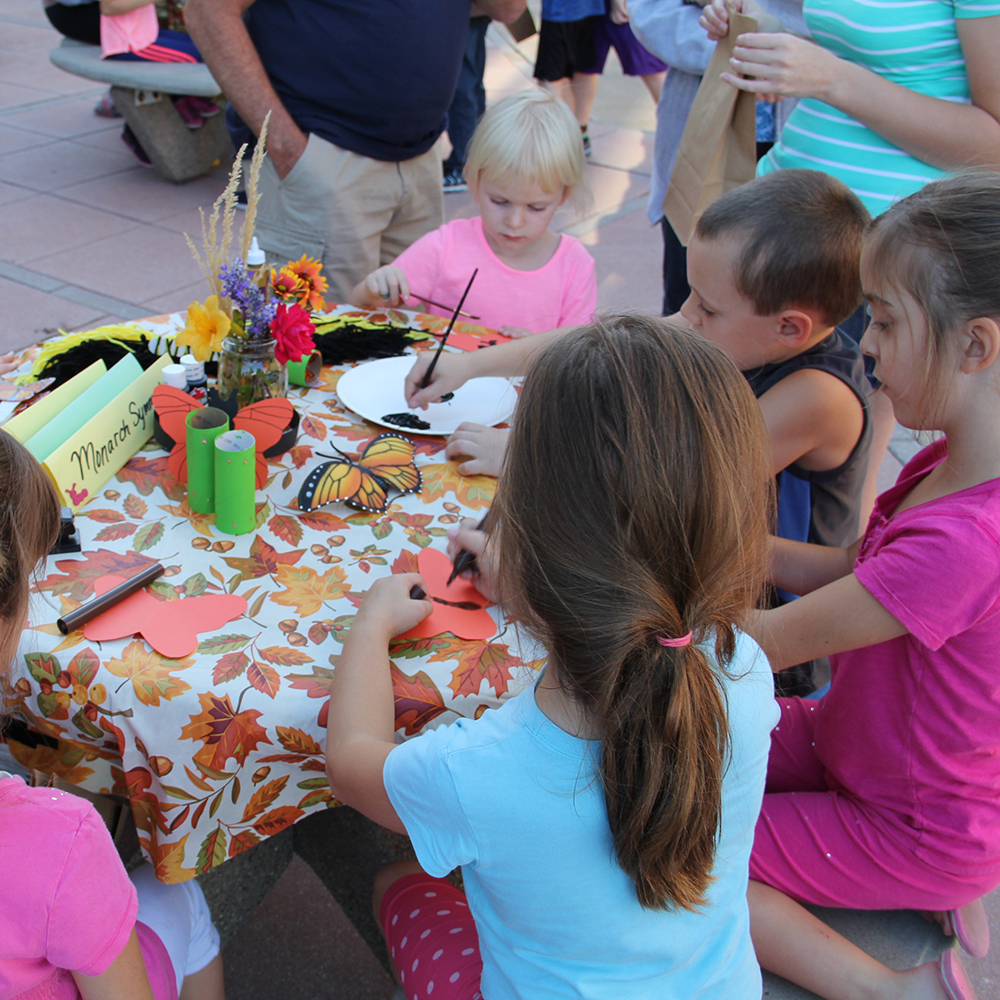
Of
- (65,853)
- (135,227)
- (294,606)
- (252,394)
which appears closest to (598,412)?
(294,606)

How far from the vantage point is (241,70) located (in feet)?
7.91

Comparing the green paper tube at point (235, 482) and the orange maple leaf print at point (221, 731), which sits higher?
the green paper tube at point (235, 482)

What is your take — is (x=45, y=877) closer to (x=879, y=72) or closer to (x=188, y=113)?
(x=879, y=72)

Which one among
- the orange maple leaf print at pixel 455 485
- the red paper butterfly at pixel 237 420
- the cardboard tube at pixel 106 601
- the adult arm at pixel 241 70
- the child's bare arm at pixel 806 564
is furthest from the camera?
the adult arm at pixel 241 70

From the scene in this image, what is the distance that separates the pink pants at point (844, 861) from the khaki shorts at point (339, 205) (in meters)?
1.98

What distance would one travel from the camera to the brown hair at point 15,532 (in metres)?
0.89

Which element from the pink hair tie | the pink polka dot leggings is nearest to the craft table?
the pink polka dot leggings

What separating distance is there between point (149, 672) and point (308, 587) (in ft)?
0.83

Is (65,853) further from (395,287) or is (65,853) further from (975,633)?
(395,287)

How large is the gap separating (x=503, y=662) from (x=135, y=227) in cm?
437

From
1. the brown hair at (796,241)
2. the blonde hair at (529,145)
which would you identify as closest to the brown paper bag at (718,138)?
the blonde hair at (529,145)

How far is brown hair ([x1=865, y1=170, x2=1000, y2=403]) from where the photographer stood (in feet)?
3.80

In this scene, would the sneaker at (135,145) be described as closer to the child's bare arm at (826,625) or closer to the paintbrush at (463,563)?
the paintbrush at (463,563)

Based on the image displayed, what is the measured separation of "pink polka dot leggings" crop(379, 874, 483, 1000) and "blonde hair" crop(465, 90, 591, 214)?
1.69 m
